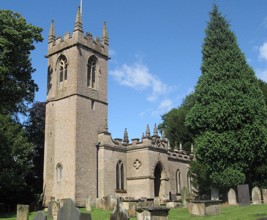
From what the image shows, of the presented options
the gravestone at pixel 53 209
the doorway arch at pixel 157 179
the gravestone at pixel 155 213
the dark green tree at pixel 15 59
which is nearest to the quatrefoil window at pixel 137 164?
the doorway arch at pixel 157 179

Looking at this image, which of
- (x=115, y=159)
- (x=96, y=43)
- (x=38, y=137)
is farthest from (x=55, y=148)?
(x=96, y=43)

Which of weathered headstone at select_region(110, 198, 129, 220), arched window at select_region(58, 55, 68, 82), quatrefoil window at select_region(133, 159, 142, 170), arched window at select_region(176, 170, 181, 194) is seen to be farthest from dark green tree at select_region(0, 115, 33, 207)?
weathered headstone at select_region(110, 198, 129, 220)

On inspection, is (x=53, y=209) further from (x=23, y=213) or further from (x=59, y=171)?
(x=59, y=171)

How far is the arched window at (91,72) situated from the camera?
36.5m

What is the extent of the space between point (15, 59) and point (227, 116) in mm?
17946

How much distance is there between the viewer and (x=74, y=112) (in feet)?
111

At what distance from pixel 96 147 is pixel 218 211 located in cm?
1671

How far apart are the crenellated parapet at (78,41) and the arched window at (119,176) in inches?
441

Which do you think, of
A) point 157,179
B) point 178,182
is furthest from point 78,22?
point 178,182

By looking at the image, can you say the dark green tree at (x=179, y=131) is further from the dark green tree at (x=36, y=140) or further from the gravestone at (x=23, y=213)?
the gravestone at (x=23, y=213)

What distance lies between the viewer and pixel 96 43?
37.8 metres

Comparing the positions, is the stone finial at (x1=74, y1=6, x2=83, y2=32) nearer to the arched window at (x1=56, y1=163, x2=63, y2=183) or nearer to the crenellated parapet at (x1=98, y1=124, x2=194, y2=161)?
the crenellated parapet at (x1=98, y1=124, x2=194, y2=161)

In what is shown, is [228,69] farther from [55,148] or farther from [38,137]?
[38,137]

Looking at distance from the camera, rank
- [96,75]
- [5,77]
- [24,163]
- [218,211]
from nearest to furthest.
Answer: [218,211] → [5,77] → [24,163] → [96,75]
